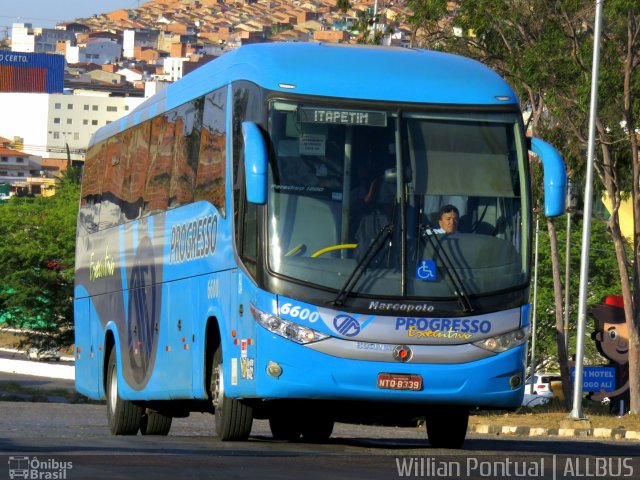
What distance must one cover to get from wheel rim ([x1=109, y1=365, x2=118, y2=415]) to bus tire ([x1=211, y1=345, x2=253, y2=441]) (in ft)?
16.3

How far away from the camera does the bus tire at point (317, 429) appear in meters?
18.6

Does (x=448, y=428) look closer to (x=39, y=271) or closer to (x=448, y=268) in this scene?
(x=448, y=268)

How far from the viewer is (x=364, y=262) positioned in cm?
1404

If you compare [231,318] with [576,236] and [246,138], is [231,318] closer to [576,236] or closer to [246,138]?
[246,138]

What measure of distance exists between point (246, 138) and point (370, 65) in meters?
1.58

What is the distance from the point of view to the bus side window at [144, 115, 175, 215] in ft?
58.7

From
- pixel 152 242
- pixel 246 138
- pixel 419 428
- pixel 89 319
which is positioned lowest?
pixel 419 428

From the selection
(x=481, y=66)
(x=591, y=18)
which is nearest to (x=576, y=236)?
(x=591, y=18)

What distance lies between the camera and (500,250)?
14.4 m

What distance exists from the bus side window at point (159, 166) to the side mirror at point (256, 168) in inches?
143

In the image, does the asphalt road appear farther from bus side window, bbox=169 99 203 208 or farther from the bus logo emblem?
bus side window, bbox=169 99 203 208

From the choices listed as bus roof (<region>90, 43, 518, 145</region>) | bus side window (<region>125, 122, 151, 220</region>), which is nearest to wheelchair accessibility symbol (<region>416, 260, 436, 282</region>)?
bus roof (<region>90, 43, 518, 145</region>)

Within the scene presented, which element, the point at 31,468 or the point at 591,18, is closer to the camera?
the point at 31,468

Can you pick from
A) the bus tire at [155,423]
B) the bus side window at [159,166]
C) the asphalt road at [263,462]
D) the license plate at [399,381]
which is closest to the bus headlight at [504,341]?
the license plate at [399,381]
